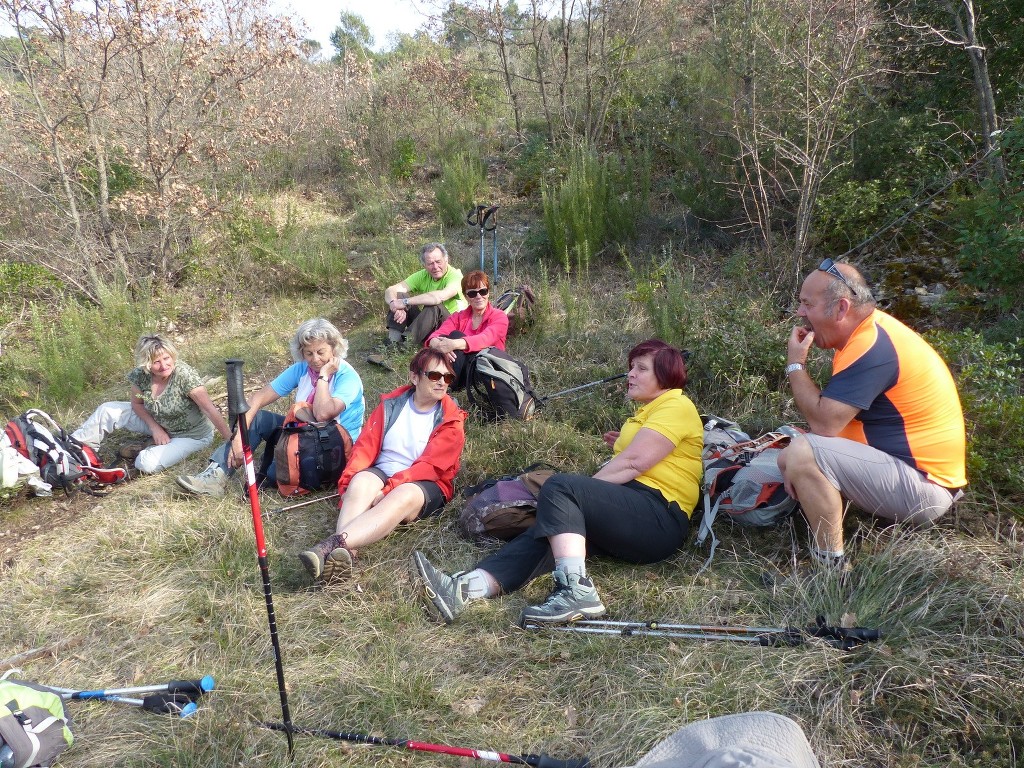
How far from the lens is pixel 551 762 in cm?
221

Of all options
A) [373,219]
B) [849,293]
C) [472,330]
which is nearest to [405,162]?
[373,219]

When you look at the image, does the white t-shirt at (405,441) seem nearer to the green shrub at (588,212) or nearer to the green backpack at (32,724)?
the green backpack at (32,724)

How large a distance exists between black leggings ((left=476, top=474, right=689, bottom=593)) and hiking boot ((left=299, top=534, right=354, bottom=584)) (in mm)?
625

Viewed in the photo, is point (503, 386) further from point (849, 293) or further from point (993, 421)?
point (993, 421)

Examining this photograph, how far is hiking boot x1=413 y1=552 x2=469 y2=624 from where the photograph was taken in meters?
2.98

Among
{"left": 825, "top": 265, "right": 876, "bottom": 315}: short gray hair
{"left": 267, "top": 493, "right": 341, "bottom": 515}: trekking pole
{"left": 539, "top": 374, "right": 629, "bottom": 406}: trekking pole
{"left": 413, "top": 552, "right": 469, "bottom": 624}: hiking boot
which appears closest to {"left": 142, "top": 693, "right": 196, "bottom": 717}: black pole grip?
{"left": 413, "top": 552, "right": 469, "bottom": 624}: hiking boot

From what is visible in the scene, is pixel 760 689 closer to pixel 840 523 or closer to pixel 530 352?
pixel 840 523

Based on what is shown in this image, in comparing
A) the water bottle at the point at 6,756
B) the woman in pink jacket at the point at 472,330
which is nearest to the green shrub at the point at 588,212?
the woman in pink jacket at the point at 472,330

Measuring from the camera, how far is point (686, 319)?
4926 millimetres

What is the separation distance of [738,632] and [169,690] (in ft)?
6.92

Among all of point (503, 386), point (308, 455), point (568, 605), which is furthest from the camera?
point (503, 386)

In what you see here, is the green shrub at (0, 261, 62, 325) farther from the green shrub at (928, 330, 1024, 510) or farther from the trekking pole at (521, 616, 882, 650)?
the green shrub at (928, 330, 1024, 510)

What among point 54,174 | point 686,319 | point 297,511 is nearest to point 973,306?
point 686,319

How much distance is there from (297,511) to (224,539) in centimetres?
50
